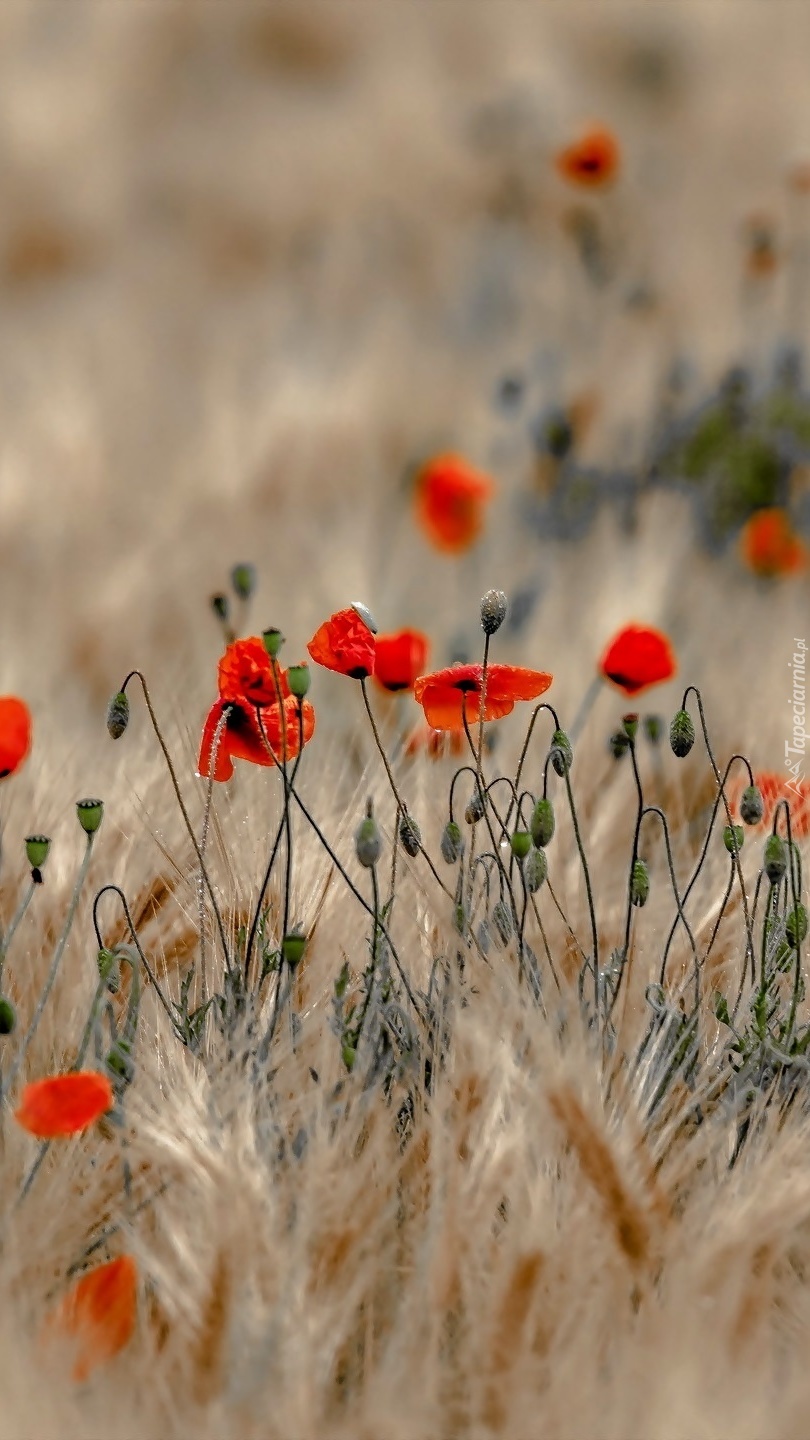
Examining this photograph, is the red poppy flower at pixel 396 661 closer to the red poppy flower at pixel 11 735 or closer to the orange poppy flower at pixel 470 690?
the orange poppy flower at pixel 470 690

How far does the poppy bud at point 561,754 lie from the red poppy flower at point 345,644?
7 centimetres

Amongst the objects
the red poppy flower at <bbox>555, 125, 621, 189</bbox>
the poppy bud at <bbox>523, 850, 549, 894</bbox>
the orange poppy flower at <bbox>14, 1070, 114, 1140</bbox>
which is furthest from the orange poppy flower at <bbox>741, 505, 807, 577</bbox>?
the orange poppy flower at <bbox>14, 1070, 114, 1140</bbox>

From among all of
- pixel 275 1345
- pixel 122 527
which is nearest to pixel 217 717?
pixel 275 1345

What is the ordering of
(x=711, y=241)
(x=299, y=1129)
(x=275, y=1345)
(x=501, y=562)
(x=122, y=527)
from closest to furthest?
1. (x=275, y=1345)
2. (x=299, y=1129)
3. (x=501, y=562)
4. (x=122, y=527)
5. (x=711, y=241)

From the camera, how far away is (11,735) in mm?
506

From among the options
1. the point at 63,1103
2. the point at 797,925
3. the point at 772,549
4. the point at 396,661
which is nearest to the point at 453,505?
the point at 772,549

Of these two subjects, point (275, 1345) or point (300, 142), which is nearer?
point (275, 1345)

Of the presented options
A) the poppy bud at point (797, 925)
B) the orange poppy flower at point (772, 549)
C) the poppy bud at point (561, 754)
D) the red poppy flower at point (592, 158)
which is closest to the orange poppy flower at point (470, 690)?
the poppy bud at point (561, 754)

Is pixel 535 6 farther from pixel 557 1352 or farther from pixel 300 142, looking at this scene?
pixel 557 1352

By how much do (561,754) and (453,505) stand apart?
728mm

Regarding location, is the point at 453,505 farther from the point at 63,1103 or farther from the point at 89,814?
the point at 63,1103

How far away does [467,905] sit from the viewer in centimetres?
53

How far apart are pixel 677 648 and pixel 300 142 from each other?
1121 millimetres

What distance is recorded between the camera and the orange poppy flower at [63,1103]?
0.38 metres
